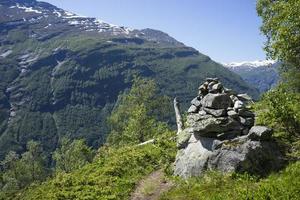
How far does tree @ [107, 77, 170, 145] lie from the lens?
7794cm

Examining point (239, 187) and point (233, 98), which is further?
point (233, 98)

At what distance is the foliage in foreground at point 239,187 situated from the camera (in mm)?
19672

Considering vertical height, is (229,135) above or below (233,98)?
below

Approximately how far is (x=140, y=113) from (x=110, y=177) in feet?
152

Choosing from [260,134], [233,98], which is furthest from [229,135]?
[233,98]

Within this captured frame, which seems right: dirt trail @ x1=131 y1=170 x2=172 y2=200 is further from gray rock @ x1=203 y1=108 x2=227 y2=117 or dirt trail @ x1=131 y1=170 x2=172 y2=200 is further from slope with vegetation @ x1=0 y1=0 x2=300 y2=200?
gray rock @ x1=203 y1=108 x2=227 y2=117

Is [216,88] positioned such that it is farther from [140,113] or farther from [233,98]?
[140,113]

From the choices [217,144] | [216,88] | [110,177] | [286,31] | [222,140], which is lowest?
[110,177]

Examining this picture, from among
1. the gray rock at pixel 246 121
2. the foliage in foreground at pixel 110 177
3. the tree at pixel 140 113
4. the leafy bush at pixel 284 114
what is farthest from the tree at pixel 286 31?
the tree at pixel 140 113

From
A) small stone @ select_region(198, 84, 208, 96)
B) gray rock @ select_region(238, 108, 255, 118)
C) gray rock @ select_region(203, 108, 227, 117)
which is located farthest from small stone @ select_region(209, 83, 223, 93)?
gray rock @ select_region(238, 108, 255, 118)

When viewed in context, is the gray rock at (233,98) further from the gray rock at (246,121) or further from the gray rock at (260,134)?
the gray rock at (260,134)

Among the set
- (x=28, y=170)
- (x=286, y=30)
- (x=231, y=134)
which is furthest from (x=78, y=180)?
(x=28, y=170)

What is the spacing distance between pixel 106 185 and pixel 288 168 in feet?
44.8

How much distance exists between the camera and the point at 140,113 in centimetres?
7862
